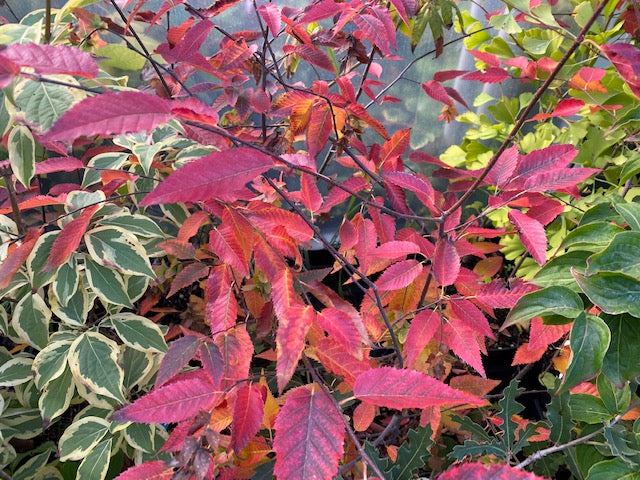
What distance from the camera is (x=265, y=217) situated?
696mm

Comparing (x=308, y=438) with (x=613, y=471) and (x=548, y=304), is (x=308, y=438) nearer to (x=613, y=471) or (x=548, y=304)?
(x=548, y=304)

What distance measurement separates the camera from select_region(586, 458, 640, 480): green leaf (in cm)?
56

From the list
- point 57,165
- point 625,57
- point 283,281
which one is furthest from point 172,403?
point 625,57

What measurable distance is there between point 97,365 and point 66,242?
0.69ft

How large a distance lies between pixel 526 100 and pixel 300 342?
1.27 metres

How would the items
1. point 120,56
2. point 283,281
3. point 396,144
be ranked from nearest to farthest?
point 283,281 → point 396,144 → point 120,56

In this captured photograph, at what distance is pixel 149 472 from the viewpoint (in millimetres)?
504

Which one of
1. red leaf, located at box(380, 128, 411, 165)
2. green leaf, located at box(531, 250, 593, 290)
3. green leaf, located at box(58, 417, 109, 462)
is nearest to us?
green leaf, located at box(531, 250, 593, 290)

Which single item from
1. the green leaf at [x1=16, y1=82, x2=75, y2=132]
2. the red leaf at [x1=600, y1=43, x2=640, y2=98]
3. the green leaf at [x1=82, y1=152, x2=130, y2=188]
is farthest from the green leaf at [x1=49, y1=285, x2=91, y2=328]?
the red leaf at [x1=600, y1=43, x2=640, y2=98]

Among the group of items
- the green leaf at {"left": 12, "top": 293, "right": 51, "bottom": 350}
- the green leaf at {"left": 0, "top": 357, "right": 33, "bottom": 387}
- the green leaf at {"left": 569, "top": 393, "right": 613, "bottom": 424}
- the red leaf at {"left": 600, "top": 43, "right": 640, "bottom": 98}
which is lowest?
the green leaf at {"left": 0, "top": 357, "right": 33, "bottom": 387}

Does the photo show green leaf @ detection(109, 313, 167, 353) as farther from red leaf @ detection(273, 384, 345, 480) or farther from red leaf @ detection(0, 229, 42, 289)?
red leaf @ detection(273, 384, 345, 480)

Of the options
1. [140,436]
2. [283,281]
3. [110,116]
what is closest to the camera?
[110,116]

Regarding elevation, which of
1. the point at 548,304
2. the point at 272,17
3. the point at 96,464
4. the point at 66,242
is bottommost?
the point at 96,464

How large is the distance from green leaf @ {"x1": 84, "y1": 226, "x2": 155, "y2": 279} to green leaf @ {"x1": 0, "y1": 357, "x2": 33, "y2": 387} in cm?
25
